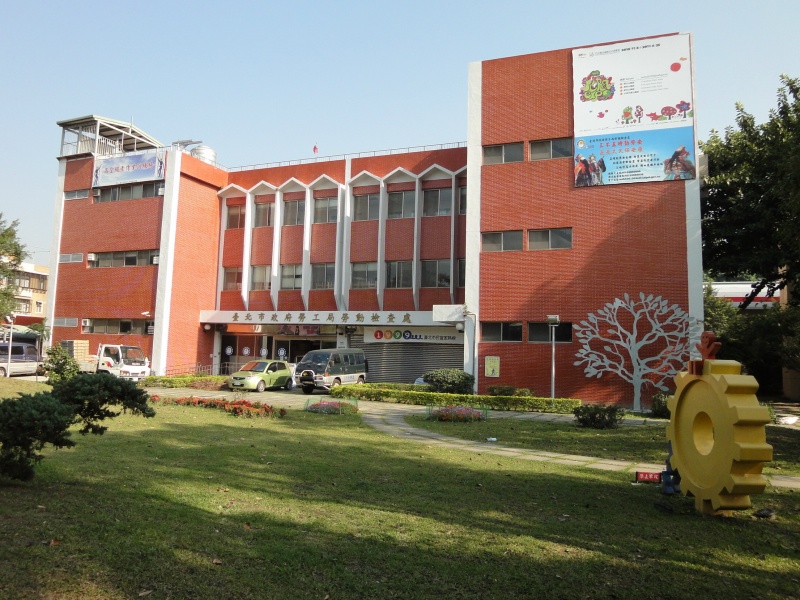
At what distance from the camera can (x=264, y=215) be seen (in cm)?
3669

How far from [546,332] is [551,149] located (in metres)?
8.22

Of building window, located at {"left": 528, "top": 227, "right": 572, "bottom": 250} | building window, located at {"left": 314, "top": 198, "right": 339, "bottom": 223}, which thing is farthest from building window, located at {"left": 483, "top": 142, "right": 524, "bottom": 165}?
building window, located at {"left": 314, "top": 198, "right": 339, "bottom": 223}

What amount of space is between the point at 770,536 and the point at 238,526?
524 centimetres

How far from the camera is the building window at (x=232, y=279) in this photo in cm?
3684

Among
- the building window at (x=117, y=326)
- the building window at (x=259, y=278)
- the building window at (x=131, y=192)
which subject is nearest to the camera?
the building window at (x=117, y=326)

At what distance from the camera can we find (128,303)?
115 ft

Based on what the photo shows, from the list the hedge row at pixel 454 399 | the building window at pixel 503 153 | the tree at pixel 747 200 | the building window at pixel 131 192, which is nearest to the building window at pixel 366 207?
the building window at pixel 503 153

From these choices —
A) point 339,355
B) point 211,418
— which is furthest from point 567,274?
point 211,418

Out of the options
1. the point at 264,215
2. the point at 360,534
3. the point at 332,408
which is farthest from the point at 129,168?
the point at 360,534

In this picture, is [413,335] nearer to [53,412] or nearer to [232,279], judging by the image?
[232,279]

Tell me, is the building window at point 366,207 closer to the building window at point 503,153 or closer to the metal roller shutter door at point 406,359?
the metal roller shutter door at point 406,359

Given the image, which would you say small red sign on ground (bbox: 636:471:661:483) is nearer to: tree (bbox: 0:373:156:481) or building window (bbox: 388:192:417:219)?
tree (bbox: 0:373:156:481)

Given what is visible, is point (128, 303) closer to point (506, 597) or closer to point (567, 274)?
point (567, 274)

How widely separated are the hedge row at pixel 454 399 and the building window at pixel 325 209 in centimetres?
1214
